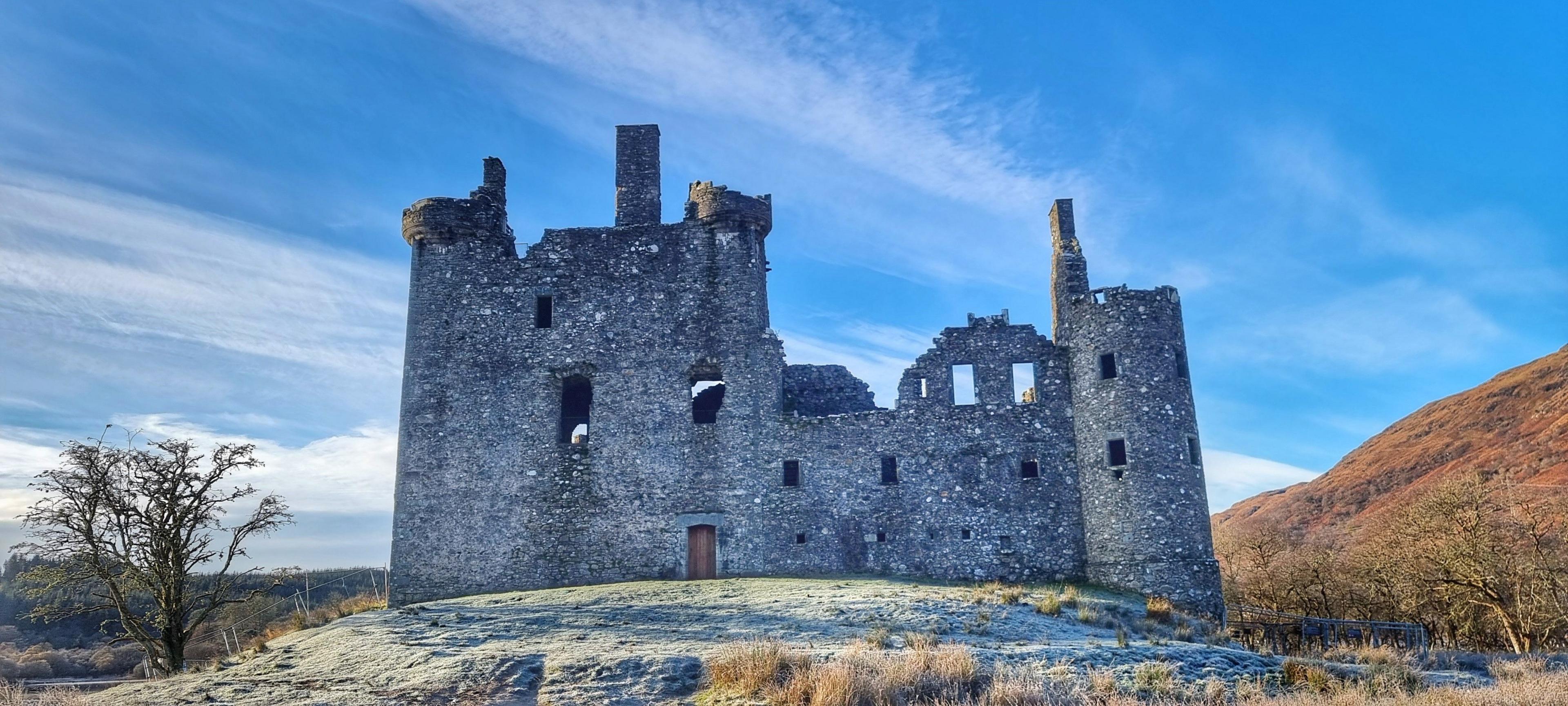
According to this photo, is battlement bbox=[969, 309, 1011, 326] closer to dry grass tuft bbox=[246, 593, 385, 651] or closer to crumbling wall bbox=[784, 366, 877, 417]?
crumbling wall bbox=[784, 366, 877, 417]

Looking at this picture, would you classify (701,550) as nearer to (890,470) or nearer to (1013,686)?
(890,470)

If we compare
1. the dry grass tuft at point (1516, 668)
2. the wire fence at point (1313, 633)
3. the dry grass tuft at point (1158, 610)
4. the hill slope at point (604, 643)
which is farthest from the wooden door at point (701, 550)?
the dry grass tuft at point (1516, 668)

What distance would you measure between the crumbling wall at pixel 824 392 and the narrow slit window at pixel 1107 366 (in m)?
6.17

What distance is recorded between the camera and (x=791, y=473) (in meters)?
26.9

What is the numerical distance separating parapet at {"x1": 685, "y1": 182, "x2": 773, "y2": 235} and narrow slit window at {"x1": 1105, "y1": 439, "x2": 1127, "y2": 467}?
10951 mm

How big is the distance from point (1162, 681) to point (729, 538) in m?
13.9

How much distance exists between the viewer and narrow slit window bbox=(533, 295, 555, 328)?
27.9m

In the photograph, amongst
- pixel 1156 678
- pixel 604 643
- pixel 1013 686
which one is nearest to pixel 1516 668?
pixel 1156 678

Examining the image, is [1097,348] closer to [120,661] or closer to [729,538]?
[729,538]

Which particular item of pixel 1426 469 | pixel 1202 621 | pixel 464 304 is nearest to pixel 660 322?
pixel 464 304

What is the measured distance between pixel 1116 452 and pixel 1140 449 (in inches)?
28.9

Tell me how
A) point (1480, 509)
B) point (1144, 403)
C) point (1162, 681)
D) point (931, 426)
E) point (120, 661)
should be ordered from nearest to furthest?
point (1162, 681), point (1144, 403), point (931, 426), point (1480, 509), point (120, 661)

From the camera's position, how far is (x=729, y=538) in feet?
86.2

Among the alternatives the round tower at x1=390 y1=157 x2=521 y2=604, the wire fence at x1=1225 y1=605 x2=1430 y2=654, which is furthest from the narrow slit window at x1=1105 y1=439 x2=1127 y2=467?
the round tower at x1=390 y1=157 x2=521 y2=604
